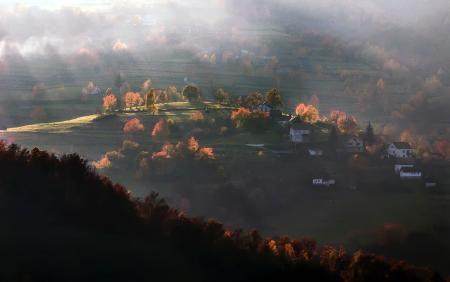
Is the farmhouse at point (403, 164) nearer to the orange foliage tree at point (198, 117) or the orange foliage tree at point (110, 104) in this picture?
the orange foliage tree at point (198, 117)

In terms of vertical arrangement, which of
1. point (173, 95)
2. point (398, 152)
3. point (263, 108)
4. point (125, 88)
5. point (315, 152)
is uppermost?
point (125, 88)

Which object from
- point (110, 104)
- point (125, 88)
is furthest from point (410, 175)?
point (125, 88)

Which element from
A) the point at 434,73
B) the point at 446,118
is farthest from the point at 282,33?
the point at 446,118

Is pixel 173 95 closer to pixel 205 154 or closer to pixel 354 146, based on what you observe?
pixel 354 146

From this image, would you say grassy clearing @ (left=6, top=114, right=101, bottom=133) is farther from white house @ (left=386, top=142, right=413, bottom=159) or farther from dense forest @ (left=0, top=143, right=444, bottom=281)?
dense forest @ (left=0, top=143, right=444, bottom=281)

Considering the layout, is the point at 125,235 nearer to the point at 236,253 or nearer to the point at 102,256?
the point at 102,256
